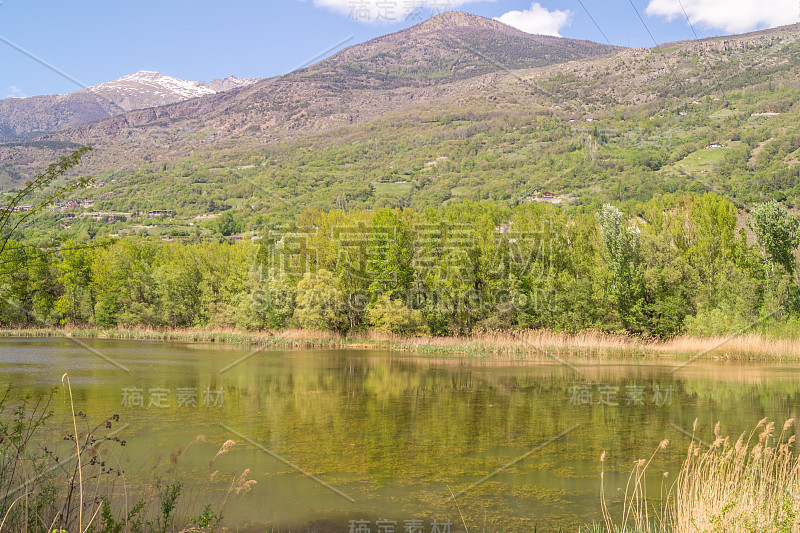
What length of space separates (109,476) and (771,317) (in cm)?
3607

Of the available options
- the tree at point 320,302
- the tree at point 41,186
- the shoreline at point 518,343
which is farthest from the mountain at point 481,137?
the tree at point 41,186

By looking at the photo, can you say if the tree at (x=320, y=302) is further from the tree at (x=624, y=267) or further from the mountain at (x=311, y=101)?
the mountain at (x=311, y=101)

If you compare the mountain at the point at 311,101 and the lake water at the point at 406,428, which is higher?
the mountain at the point at 311,101

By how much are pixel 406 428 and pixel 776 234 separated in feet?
103

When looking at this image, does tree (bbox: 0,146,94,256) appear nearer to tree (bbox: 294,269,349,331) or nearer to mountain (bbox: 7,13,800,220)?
tree (bbox: 294,269,349,331)

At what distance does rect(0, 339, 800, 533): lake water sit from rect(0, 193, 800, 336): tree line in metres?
12.2

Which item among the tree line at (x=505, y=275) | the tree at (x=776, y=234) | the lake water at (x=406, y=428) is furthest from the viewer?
the tree line at (x=505, y=275)

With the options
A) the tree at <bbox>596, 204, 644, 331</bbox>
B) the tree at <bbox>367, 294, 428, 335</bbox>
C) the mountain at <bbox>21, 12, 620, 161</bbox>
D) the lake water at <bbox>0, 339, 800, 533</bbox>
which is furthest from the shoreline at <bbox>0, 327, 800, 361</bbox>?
the mountain at <bbox>21, 12, 620, 161</bbox>

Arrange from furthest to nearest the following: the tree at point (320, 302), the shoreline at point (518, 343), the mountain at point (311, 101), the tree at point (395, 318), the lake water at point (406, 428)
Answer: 1. the mountain at point (311, 101)
2. the tree at point (320, 302)
3. the tree at point (395, 318)
4. the shoreline at point (518, 343)
5. the lake water at point (406, 428)

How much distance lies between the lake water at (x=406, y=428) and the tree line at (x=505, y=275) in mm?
12168

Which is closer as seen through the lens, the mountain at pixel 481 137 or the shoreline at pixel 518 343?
the shoreline at pixel 518 343

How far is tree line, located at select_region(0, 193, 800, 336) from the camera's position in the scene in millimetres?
37000

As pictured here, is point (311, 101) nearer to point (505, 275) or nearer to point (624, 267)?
point (505, 275)

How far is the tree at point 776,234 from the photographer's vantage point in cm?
3447
